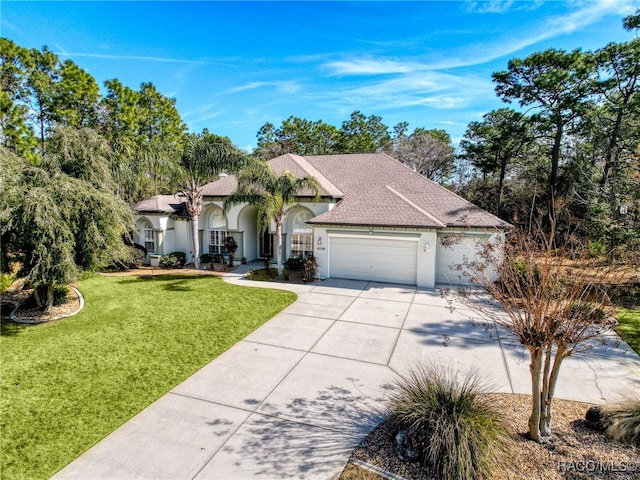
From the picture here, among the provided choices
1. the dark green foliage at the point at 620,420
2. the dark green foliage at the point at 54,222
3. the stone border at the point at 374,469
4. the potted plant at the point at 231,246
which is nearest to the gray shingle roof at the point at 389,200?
the potted plant at the point at 231,246

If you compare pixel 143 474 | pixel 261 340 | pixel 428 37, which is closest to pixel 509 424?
pixel 143 474

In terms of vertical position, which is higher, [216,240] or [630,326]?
[216,240]

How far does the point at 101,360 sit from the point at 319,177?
1655 cm

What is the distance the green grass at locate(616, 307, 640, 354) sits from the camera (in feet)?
32.2

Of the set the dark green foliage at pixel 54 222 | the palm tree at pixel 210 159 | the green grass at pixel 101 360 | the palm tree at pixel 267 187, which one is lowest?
the green grass at pixel 101 360

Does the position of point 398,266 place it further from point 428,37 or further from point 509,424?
point 509,424

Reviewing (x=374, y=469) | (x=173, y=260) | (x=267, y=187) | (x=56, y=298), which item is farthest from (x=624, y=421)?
(x=173, y=260)

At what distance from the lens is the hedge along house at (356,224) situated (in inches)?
637

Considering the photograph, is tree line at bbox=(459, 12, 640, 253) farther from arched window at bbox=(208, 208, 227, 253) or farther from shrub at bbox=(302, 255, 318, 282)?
arched window at bbox=(208, 208, 227, 253)

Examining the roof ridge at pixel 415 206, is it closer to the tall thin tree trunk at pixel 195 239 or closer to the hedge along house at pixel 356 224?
the hedge along house at pixel 356 224

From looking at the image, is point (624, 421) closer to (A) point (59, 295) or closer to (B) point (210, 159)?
(A) point (59, 295)

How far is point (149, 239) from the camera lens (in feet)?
74.2

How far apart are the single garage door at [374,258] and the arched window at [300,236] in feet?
10.2

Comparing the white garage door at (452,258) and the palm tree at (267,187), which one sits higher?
the palm tree at (267,187)
